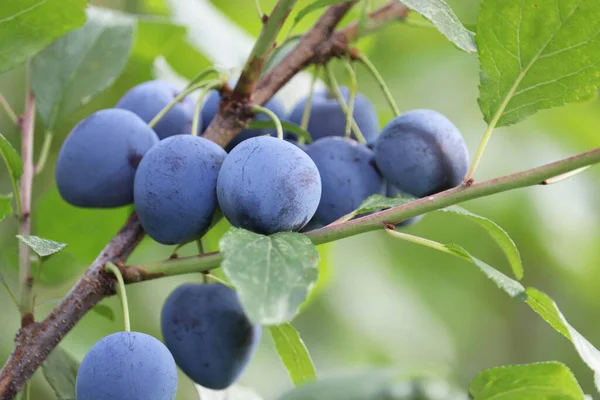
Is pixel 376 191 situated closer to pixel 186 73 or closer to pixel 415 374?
pixel 415 374

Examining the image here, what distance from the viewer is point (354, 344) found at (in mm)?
2172

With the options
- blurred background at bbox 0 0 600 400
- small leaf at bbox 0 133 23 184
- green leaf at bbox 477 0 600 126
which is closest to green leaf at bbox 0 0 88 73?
small leaf at bbox 0 133 23 184

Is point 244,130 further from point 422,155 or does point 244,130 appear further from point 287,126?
point 422,155

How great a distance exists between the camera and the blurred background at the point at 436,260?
1.90 metres

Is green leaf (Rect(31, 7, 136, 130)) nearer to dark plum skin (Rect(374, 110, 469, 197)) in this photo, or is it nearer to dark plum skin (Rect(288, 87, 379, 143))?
dark plum skin (Rect(288, 87, 379, 143))

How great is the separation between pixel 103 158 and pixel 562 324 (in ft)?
1.75

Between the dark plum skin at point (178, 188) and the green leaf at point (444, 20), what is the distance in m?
0.25

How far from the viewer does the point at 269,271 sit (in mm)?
601

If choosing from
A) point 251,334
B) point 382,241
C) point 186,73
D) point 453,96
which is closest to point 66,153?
point 251,334

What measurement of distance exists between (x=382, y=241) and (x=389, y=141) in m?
1.32

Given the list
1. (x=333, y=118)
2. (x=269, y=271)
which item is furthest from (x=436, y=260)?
(x=269, y=271)

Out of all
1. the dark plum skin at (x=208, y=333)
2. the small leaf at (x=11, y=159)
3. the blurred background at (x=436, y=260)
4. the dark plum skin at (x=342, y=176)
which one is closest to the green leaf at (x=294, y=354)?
the dark plum skin at (x=208, y=333)

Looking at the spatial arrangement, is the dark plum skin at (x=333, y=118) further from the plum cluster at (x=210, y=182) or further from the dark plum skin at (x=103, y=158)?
the dark plum skin at (x=103, y=158)

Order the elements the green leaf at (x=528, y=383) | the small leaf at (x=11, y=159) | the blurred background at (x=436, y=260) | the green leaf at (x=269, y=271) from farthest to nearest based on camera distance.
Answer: the blurred background at (x=436, y=260) < the small leaf at (x=11, y=159) < the green leaf at (x=528, y=383) < the green leaf at (x=269, y=271)
